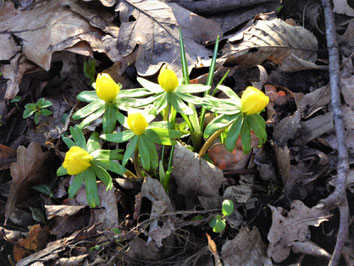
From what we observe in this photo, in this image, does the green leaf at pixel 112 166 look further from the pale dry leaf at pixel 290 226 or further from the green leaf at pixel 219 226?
the pale dry leaf at pixel 290 226

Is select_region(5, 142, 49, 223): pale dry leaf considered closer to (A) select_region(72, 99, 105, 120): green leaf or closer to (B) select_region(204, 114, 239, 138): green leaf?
(A) select_region(72, 99, 105, 120): green leaf

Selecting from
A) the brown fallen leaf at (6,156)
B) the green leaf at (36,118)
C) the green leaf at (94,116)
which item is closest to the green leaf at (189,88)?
the green leaf at (94,116)

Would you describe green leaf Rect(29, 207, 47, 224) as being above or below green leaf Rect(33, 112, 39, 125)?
below

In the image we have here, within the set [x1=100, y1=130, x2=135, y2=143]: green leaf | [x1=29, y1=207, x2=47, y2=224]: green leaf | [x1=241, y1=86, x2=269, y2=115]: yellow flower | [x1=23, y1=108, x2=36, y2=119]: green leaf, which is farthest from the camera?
[x1=23, y1=108, x2=36, y2=119]: green leaf

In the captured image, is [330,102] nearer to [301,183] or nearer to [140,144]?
[301,183]

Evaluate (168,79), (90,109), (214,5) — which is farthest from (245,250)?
(214,5)

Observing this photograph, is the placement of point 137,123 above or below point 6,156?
above

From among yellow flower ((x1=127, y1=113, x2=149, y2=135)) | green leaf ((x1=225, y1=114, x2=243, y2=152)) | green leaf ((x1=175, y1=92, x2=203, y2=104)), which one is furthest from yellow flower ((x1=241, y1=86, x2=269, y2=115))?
yellow flower ((x1=127, y1=113, x2=149, y2=135))

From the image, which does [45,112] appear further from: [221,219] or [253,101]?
[253,101]
